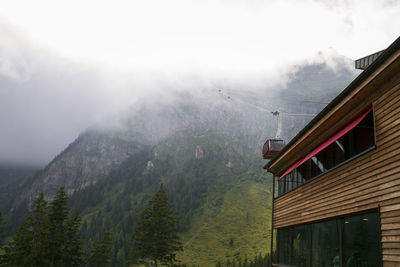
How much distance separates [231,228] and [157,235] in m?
89.5

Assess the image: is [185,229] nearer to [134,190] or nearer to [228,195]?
[228,195]

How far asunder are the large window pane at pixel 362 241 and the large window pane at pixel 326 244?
22.1 inches

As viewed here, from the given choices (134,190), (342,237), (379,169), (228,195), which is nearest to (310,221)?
(342,237)

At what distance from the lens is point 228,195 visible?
160m

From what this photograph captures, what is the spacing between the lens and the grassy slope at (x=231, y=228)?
367ft

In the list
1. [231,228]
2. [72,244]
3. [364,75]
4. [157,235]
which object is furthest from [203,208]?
[364,75]

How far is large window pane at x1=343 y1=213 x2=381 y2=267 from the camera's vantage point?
28.8 feet

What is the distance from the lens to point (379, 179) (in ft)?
28.7

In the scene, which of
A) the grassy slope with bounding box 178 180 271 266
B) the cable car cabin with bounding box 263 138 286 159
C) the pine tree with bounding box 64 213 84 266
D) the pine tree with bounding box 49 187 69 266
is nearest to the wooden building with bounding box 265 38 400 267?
the cable car cabin with bounding box 263 138 286 159

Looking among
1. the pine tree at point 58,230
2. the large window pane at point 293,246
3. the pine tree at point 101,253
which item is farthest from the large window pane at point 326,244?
the pine tree at point 101,253

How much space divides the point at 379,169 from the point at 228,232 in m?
125

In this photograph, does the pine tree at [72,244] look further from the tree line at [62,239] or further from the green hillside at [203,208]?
the green hillside at [203,208]

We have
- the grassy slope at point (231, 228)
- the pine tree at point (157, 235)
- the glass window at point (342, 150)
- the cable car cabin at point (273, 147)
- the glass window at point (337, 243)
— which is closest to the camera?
the glass window at point (337, 243)

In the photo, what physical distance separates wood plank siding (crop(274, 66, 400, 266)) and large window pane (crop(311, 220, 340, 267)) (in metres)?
0.41
